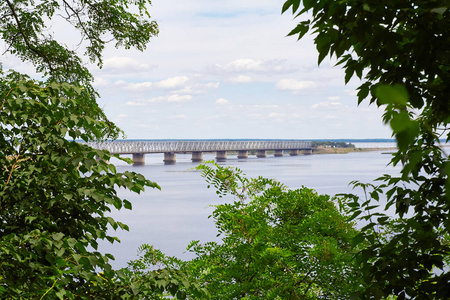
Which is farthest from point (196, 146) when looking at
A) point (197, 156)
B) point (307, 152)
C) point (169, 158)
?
point (307, 152)

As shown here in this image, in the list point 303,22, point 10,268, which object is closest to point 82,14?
point 10,268

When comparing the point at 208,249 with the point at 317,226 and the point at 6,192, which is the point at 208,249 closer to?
the point at 317,226

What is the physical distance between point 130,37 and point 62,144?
577cm

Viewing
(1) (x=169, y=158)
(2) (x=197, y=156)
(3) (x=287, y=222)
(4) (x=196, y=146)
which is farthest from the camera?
(2) (x=197, y=156)

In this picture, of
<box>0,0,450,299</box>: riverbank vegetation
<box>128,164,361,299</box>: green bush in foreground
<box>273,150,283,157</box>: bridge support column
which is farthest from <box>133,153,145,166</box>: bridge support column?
<box>0,0,450,299</box>: riverbank vegetation

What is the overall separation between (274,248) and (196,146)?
51884mm

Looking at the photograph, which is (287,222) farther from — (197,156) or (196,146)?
(197,156)

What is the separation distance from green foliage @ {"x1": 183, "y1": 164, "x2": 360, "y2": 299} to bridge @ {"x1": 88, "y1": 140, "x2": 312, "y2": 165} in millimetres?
40056

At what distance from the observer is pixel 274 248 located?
6.65 metres

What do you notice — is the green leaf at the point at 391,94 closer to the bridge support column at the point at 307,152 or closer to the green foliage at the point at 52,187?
the green foliage at the point at 52,187

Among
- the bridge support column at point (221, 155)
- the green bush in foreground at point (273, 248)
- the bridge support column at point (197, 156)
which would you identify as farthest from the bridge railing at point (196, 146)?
the green bush in foreground at point (273, 248)

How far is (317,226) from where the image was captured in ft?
24.3

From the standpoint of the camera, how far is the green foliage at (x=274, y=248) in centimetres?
690

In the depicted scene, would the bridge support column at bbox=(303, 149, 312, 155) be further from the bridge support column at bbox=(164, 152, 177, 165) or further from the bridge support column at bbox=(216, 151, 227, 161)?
the bridge support column at bbox=(164, 152, 177, 165)
